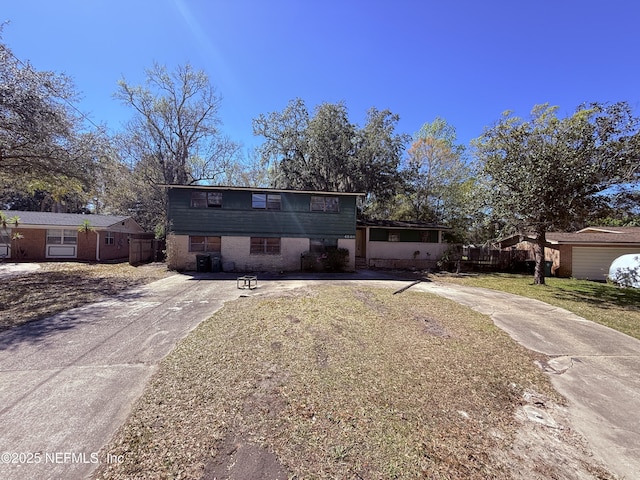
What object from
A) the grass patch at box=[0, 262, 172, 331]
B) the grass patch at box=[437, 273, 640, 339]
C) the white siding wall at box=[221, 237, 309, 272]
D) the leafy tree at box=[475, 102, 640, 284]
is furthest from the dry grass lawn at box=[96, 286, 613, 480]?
the white siding wall at box=[221, 237, 309, 272]

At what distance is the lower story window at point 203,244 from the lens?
15586 mm

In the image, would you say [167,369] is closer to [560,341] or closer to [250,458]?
[250,458]

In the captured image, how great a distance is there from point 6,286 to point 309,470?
13130 mm

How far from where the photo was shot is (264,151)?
24.9 meters

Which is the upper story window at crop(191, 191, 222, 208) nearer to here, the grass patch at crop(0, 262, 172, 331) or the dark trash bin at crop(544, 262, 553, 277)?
the grass patch at crop(0, 262, 172, 331)

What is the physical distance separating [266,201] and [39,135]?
925cm

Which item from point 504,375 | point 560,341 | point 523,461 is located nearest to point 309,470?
point 523,461

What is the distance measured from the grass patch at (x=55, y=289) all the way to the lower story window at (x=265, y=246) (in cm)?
442

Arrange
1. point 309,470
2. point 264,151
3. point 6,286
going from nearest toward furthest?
point 309,470
point 6,286
point 264,151

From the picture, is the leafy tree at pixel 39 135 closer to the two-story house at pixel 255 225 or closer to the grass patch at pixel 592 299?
the two-story house at pixel 255 225

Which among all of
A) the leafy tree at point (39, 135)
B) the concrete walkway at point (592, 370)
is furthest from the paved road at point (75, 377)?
the leafy tree at point (39, 135)

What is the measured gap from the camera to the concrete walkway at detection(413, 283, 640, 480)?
2.84 m

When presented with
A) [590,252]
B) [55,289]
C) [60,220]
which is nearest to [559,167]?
[590,252]

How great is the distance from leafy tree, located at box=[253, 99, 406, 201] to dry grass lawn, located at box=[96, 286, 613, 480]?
1885 cm
